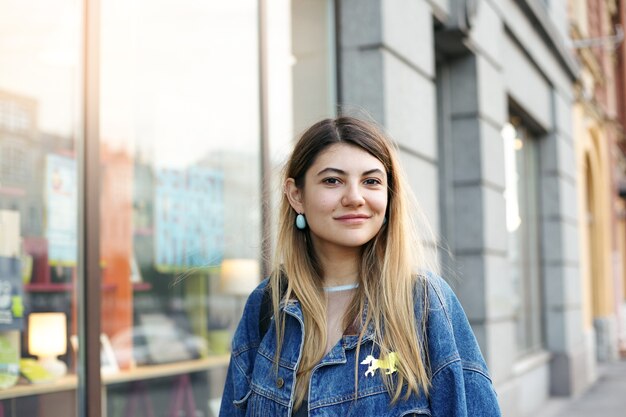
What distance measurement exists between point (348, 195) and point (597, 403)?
390 inches

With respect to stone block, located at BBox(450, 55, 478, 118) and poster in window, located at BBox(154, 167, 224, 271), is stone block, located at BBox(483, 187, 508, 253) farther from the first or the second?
poster in window, located at BBox(154, 167, 224, 271)

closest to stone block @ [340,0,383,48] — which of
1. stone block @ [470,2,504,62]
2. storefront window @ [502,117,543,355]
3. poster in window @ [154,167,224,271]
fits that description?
poster in window @ [154,167,224,271]

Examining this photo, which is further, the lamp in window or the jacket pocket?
the lamp in window

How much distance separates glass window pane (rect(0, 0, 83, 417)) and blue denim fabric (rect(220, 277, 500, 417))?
2169 mm

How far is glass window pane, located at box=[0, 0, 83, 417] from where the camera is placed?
434 centimetres

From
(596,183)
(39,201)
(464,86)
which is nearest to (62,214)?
(39,201)

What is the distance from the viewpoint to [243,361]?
8.61 feet

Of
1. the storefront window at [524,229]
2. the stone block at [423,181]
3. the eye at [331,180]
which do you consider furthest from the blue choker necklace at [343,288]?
the storefront window at [524,229]

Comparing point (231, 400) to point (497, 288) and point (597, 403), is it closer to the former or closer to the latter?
point (497, 288)

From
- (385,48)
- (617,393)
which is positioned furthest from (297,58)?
(617,393)

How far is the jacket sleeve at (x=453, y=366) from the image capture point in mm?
2328

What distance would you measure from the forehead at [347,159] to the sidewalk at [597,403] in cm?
824

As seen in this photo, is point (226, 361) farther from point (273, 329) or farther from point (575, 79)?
point (575, 79)

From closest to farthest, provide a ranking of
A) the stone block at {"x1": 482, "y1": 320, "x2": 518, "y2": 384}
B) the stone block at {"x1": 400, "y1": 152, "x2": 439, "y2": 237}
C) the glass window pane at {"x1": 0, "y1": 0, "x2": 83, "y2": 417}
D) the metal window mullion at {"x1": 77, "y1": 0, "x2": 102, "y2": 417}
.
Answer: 1. the metal window mullion at {"x1": 77, "y1": 0, "x2": 102, "y2": 417}
2. the glass window pane at {"x1": 0, "y1": 0, "x2": 83, "y2": 417}
3. the stone block at {"x1": 400, "y1": 152, "x2": 439, "y2": 237}
4. the stone block at {"x1": 482, "y1": 320, "x2": 518, "y2": 384}
